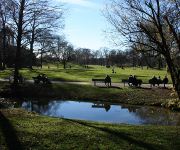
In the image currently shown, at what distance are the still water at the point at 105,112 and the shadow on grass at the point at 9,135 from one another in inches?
390

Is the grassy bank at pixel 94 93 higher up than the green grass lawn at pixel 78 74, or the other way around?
the green grass lawn at pixel 78 74

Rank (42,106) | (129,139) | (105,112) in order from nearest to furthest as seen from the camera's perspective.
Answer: (129,139) → (105,112) → (42,106)

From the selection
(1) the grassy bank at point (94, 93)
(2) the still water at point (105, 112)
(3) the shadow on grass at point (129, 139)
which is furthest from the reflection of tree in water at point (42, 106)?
(3) the shadow on grass at point (129, 139)

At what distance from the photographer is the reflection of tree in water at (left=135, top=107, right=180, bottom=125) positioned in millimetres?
24625

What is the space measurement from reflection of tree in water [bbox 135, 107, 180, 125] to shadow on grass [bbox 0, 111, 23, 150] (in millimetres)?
11031

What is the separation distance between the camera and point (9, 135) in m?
13.8

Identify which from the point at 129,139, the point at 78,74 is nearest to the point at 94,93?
the point at 129,139

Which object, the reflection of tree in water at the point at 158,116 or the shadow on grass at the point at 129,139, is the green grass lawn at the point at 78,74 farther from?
the shadow on grass at the point at 129,139

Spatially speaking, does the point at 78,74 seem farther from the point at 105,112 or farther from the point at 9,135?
the point at 9,135

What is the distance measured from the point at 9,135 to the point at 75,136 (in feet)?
7.38

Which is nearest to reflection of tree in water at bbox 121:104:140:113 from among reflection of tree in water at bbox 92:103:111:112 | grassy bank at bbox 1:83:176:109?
reflection of tree in water at bbox 92:103:111:112

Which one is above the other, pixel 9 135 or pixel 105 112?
pixel 9 135

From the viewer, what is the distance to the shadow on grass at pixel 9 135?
12.8 metres

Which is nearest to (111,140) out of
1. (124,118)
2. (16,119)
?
(16,119)
